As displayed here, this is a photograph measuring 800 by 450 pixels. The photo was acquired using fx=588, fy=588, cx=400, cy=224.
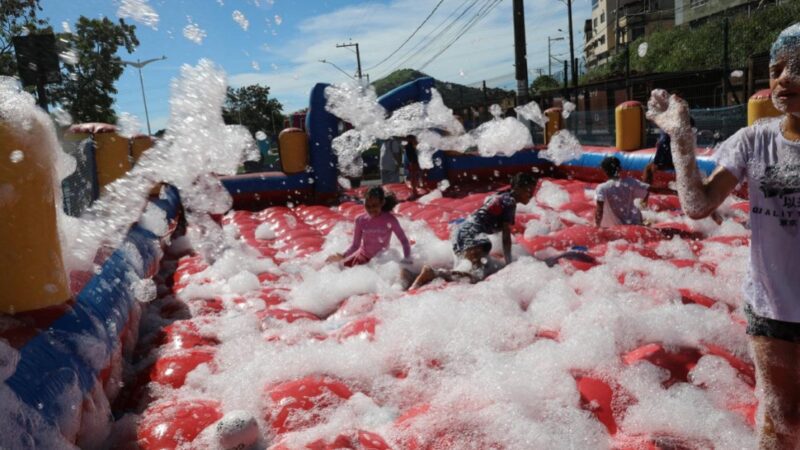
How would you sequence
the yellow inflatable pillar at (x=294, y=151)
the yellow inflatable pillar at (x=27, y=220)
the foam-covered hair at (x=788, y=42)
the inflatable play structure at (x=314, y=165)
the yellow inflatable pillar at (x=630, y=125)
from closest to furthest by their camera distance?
the foam-covered hair at (x=788, y=42) < the yellow inflatable pillar at (x=27, y=220) < the yellow inflatable pillar at (x=630, y=125) < the inflatable play structure at (x=314, y=165) < the yellow inflatable pillar at (x=294, y=151)

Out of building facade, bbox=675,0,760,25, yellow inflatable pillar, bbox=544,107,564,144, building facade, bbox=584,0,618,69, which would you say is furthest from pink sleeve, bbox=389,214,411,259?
building facade, bbox=584,0,618,69

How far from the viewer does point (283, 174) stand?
997 centimetres

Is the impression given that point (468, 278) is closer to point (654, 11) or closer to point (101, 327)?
point (101, 327)

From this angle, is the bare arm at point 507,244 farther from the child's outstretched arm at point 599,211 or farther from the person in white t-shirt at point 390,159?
the person in white t-shirt at point 390,159

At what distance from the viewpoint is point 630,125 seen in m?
8.86

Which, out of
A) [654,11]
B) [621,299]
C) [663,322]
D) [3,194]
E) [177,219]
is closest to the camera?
[3,194]

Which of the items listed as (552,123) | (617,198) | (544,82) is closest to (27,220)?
(617,198)

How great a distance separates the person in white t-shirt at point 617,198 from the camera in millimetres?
5504

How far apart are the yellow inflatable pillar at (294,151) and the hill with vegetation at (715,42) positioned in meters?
13.5

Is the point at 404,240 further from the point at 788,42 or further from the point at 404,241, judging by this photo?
the point at 788,42

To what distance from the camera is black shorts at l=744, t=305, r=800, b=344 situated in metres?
1.74

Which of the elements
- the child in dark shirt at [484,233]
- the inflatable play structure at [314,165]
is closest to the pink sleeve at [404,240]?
the child in dark shirt at [484,233]

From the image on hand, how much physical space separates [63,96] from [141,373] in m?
10.5

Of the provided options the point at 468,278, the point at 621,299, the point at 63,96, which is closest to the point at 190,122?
the point at 468,278
